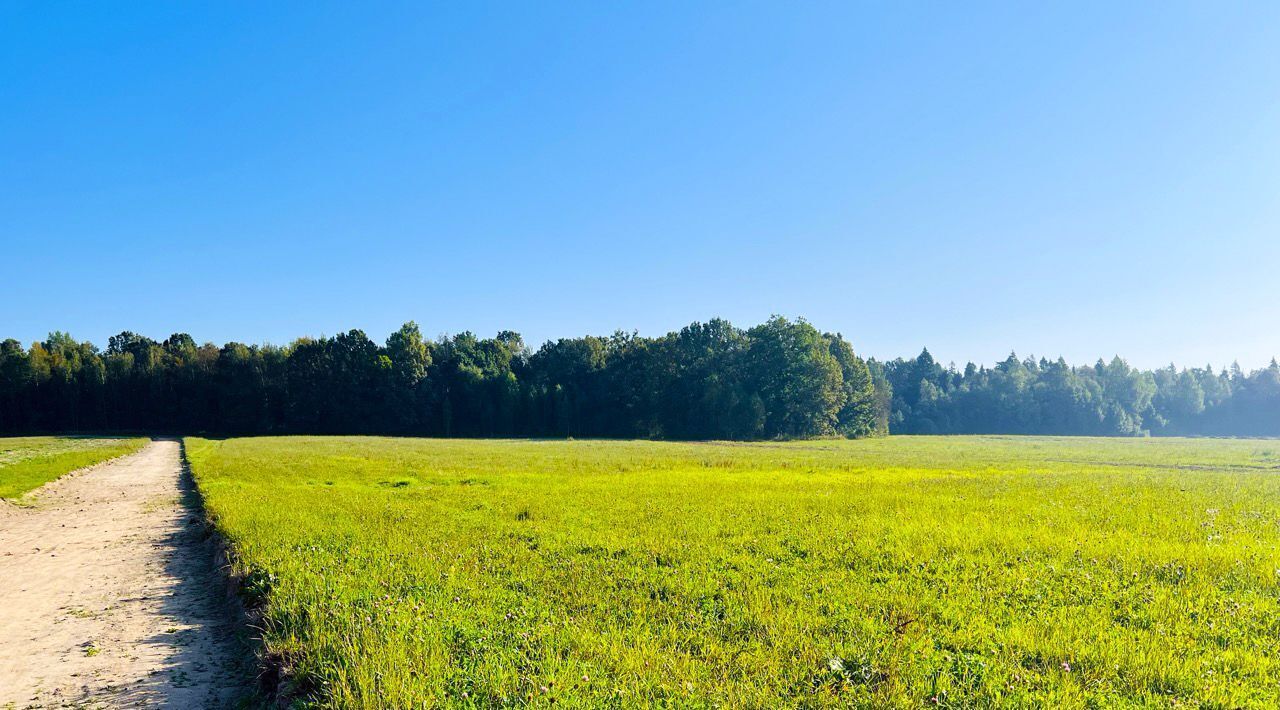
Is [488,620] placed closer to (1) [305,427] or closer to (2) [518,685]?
(2) [518,685]

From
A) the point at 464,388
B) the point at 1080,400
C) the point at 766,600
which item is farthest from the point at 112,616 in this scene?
the point at 1080,400

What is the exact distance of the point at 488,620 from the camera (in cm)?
752

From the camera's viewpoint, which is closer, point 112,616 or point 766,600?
point 766,600

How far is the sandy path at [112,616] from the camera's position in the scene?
22.5 feet

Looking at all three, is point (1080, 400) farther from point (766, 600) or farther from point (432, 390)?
point (766, 600)

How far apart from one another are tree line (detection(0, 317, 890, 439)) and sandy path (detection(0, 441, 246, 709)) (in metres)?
81.6

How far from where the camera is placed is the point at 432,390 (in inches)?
4107

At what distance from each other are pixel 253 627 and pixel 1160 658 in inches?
417

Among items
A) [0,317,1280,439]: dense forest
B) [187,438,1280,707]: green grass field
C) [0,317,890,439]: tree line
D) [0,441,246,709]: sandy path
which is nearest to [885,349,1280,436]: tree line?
[0,317,1280,439]: dense forest

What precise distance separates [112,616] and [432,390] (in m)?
98.9

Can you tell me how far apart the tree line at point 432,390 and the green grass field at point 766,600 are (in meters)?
81.7

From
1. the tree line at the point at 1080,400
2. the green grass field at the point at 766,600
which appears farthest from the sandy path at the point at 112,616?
the tree line at the point at 1080,400

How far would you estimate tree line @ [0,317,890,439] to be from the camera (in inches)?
3922

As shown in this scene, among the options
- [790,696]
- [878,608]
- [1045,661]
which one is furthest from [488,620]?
[1045,661]
